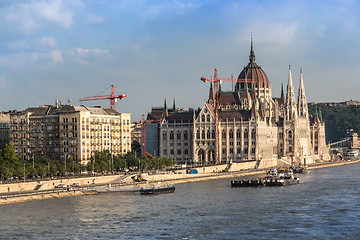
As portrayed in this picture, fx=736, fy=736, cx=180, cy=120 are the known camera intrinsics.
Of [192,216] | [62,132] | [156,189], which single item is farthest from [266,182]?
[192,216]

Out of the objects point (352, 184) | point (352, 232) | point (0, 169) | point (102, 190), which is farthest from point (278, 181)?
point (352, 232)

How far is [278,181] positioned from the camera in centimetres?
16738

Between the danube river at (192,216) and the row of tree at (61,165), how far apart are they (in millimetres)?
20123

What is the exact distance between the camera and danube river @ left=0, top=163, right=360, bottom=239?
90875 millimetres

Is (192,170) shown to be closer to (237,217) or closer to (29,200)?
(29,200)

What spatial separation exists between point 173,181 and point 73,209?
2374 inches

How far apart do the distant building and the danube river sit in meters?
47.4

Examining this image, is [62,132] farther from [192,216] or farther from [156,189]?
[192,216]

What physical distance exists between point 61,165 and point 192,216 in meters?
60.2

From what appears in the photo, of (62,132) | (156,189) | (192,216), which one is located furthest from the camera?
(62,132)

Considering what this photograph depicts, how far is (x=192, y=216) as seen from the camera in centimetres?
10725

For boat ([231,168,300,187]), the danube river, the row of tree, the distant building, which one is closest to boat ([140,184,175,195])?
the danube river

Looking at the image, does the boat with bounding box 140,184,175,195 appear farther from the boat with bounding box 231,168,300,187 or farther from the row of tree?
the row of tree

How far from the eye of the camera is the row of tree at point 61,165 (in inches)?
5787
